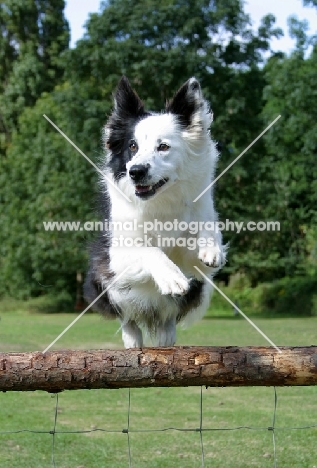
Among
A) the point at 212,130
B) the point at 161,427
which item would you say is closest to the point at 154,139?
the point at 161,427

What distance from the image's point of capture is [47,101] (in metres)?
38.0

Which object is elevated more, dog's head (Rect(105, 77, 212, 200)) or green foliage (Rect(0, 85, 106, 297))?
green foliage (Rect(0, 85, 106, 297))

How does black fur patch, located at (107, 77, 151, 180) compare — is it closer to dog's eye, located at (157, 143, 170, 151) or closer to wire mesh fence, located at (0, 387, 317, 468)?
dog's eye, located at (157, 143, 170, 151)

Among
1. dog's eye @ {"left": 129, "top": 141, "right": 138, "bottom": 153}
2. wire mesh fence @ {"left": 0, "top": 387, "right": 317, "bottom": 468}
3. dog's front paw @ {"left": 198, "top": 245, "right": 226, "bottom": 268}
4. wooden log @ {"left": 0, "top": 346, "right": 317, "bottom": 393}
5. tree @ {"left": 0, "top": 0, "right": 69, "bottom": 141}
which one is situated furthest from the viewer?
Result: tree @ {"left": 0, "top": 0, "right": 69, "bottom": 141}

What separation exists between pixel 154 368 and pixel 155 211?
1703mm

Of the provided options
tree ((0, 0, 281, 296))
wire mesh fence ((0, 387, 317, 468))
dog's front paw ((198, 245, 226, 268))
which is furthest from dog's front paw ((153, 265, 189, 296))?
tree ((0, 0, 281, 296))

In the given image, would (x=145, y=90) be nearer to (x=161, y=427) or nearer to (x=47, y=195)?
(x=47, y=195)

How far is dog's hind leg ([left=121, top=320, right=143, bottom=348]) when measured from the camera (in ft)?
18.2

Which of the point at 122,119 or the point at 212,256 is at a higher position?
the point at 122,119

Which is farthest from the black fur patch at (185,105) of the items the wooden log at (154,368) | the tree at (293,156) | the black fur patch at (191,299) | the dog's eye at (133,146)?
the tree at (293,156)

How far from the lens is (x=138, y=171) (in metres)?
4.84

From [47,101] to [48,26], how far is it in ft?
27.8

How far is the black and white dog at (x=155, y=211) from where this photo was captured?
16.6 ft

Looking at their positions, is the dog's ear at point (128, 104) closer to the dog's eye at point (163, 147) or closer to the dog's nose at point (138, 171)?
the dog's eye at point (163, 147)
